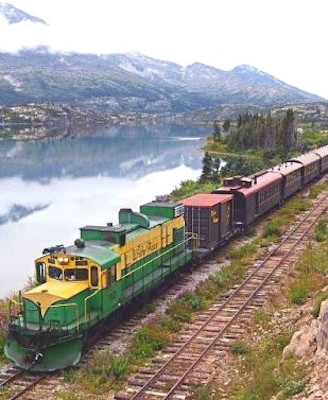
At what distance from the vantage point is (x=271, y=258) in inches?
1351

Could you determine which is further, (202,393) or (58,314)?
(58,314)

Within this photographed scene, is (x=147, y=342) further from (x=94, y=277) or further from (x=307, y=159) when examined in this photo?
(x=307, y=159)

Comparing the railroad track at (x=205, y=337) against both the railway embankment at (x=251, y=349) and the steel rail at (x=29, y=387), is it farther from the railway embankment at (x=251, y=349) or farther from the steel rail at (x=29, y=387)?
the steel rail at (x=29, y=387)

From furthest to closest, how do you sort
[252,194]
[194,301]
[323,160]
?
1. [323,160]
2. [252,194]
3. [194,301]

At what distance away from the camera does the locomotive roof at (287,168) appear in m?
53.1

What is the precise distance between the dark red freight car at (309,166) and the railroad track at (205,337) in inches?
1039

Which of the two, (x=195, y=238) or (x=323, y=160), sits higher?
(x=323, y=160)

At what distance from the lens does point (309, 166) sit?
6291 cm

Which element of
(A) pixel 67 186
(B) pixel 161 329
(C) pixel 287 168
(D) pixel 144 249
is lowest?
(A) pixel 67 186

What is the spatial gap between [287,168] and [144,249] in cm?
3224

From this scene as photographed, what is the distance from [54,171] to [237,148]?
4351cm

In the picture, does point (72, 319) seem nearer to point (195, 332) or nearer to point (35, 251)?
point (195, 332)

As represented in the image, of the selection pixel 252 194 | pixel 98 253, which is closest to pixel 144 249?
pixel 98 253

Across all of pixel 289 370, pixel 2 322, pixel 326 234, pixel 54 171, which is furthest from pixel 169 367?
pixel 54 171
